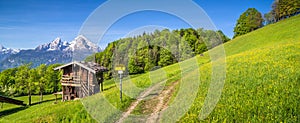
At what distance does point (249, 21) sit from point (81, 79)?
7115 centimetres

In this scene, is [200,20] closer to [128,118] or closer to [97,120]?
[128,118]

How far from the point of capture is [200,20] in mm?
9070

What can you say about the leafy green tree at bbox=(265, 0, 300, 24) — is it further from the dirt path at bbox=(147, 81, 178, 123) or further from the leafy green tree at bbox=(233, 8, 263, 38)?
the dirt path at bbox=(147, 81, 178, 123)

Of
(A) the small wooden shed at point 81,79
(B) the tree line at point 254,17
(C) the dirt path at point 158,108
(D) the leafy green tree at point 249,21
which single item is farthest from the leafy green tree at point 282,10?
(C) the dirt path at point 158,108

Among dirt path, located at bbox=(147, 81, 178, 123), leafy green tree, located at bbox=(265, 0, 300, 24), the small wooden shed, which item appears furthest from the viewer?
leafy green tree, located at bbox=(265, 0, 300, 24)

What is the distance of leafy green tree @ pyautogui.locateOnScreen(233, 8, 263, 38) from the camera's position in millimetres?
82438

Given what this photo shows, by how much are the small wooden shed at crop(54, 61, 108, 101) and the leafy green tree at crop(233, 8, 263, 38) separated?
67.3m

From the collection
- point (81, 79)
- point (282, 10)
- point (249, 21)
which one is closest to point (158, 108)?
point (81, 79)

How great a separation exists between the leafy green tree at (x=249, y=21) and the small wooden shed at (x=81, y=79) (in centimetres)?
6725

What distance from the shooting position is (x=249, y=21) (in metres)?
83.1

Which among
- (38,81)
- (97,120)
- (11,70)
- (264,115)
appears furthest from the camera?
(11,70)

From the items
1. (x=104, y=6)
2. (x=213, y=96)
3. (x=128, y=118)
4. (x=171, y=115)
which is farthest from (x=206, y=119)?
(x=104, y=6)

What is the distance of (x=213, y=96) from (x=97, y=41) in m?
6.35

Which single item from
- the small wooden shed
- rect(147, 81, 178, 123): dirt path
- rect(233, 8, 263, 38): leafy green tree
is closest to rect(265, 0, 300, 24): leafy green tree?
rect(233, 8, 263, 38): leafy green tree
